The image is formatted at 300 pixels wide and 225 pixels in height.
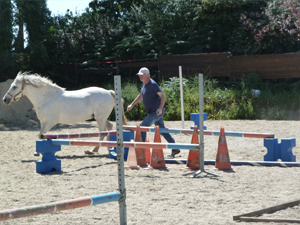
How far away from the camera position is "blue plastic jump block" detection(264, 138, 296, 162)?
6715 mm

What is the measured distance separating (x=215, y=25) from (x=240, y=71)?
3.19 meters

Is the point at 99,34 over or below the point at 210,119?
over

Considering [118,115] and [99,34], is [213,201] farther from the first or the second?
[99,34]

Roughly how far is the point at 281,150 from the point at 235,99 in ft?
25.4

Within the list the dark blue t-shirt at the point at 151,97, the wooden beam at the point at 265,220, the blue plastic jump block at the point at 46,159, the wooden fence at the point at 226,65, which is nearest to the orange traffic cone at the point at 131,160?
the dark blue t-shirt at the point at 151,97

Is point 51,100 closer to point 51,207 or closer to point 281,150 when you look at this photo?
point 281,150

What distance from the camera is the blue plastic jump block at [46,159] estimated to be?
625cm

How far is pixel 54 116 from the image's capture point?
7.96m

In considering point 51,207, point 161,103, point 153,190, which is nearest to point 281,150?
point 161,103

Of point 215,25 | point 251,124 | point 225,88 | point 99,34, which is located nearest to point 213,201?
point 251,124

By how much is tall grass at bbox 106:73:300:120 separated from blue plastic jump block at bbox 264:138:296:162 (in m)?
6.75

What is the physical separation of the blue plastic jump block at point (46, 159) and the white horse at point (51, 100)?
1555 mm

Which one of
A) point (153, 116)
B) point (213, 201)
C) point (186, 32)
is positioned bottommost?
point (213, 201)

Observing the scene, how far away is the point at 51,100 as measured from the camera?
315 inches
